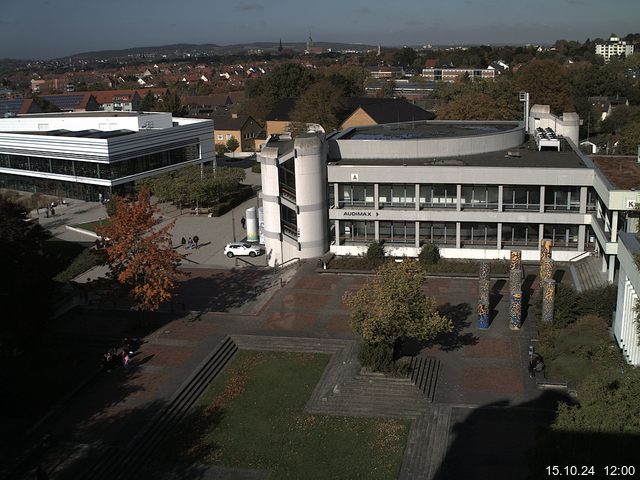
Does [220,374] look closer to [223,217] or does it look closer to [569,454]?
[569,454]

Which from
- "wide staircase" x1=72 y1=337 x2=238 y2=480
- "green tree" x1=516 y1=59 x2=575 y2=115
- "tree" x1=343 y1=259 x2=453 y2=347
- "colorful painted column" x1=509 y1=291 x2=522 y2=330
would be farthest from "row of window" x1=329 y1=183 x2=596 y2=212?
"green tree" x1=516 y1=59 x2=575 y2=115

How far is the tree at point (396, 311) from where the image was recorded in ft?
89.3

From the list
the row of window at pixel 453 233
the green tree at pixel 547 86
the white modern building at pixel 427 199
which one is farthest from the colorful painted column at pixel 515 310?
the green tree at pixel 547 86

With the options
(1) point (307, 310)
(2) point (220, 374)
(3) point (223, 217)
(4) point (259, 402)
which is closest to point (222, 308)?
(1) point (307, 310)

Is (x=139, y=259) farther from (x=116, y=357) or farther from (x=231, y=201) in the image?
(x=231, y=201)

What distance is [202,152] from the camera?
7575 centimetres

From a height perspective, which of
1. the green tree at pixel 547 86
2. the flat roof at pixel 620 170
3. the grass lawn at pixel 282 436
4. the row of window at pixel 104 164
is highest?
the green tree at pixel 547 86

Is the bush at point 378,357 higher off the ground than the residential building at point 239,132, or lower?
lower

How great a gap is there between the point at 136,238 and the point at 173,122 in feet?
168

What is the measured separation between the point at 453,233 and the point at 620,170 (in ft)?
34.9

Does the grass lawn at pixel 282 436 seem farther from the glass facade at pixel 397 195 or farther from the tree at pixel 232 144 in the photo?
the tree at pixel 232 144

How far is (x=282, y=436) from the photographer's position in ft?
80.9

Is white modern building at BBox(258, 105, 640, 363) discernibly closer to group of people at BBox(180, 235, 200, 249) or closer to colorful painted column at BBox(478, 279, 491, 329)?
group of people at BBox(180, 235, 200, 249)

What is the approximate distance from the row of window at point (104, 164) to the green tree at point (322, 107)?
15.5 metres
